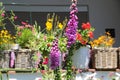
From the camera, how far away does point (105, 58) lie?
7.75 metres

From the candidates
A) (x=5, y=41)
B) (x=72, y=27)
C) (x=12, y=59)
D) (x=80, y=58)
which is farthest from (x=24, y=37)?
(x=72, y=27)

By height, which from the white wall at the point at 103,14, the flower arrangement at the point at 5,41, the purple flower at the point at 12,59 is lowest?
the purple flower at the point at 12,59

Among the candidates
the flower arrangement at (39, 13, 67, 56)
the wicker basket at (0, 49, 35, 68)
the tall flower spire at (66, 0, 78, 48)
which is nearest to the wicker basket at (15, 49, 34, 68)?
the wicker basket at (0, 49, 35, 68)

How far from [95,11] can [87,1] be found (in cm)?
29

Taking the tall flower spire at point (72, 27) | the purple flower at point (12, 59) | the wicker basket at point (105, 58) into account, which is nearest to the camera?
the tall flower spire at point (72, 27)

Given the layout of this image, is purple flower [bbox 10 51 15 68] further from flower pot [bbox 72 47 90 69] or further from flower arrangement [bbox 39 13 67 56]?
flower pot [bbox 72 47 90 69]

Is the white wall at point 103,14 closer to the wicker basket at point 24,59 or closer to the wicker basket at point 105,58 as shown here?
the wicker basket at point 105,58

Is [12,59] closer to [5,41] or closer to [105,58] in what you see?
[5,41]

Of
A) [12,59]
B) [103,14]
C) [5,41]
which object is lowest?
[12,59]

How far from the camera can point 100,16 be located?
11.0 metres

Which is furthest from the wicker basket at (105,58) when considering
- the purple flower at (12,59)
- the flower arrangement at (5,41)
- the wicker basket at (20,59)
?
the flower arrangement at (5,41)

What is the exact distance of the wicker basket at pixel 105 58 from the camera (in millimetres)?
7738

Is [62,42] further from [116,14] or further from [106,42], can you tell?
[116,14]

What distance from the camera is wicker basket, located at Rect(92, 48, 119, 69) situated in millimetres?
7738
